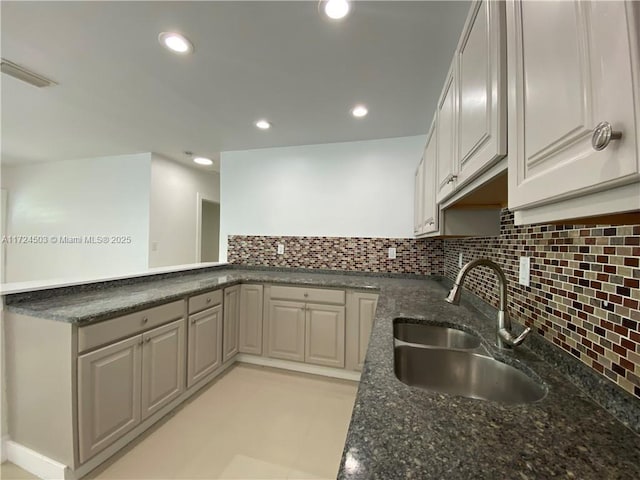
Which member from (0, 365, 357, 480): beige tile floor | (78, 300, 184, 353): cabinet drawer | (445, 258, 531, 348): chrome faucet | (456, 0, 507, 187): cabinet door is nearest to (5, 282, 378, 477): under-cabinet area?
(78, 300, 184, 353): cabinet drawer

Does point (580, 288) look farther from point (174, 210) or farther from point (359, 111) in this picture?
point (174, 210)

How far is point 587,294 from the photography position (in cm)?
77

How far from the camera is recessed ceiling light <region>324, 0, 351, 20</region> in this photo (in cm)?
128

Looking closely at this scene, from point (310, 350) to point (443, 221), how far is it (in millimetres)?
1716

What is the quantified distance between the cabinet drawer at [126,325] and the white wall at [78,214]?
2.27m

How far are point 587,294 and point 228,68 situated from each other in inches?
84.2

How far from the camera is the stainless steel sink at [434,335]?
130 cm

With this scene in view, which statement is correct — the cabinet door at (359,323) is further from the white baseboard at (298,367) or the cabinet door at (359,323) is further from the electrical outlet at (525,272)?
the electrical outlet at (525,272)

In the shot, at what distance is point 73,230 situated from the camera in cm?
398

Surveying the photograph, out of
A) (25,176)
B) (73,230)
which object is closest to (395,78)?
(73,230)

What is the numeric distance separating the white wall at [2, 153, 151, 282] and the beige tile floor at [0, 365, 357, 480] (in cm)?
252

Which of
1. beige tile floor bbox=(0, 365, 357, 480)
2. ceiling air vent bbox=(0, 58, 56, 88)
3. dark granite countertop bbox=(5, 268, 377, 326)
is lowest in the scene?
beige tile floor bbox=(0, 365, 357, 480)

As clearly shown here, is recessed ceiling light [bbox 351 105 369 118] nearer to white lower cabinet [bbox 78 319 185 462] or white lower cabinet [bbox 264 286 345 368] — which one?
white lower cabinet [bbox 264 286 345 368]

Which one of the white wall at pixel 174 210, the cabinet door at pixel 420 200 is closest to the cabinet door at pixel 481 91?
the cabinet door at pixel 420 200
